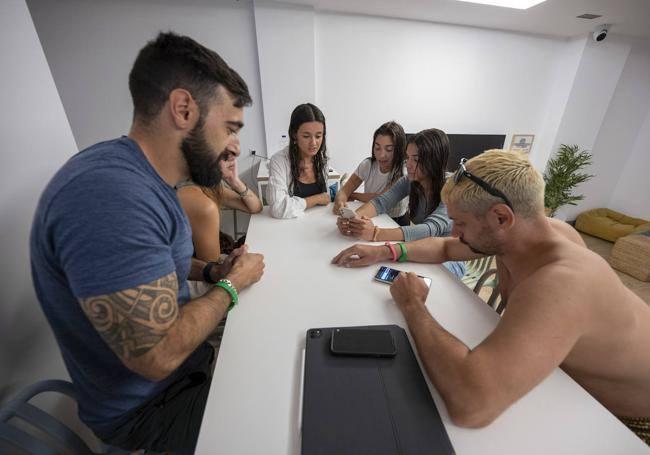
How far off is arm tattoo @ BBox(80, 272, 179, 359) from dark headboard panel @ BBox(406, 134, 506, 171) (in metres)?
3.94

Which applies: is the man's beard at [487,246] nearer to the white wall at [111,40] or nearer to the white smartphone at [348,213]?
the white smartphone at [348,213]

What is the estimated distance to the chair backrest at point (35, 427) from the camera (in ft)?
1.94

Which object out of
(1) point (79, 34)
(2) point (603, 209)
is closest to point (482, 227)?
(1) point (79, 34)

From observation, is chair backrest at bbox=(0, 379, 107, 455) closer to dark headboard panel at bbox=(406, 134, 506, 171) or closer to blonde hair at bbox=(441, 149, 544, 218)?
blonde hair at bbox=(441, 149, 544, 218)

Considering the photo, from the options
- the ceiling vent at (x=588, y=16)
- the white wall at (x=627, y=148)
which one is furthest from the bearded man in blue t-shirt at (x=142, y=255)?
the white wall at (x=627, y=148)

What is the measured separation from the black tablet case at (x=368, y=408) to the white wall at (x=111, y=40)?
10.4 feet

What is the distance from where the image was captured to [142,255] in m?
0.57

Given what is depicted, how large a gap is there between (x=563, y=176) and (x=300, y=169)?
3947 millimetres

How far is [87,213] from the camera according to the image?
54 cm

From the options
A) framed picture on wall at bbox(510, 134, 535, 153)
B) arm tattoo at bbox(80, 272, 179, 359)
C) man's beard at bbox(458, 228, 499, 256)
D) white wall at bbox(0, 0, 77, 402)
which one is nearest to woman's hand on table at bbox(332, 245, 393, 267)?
man's beard at bbox(458, 228, 499, 256)

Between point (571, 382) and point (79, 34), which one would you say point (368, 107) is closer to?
point (79, 34)

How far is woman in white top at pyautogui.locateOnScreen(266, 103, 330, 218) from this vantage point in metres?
1.68

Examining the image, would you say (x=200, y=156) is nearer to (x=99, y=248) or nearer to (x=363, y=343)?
(x=99, y=248)

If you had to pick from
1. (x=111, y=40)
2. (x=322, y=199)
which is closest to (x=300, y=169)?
(x=322, y=199)
